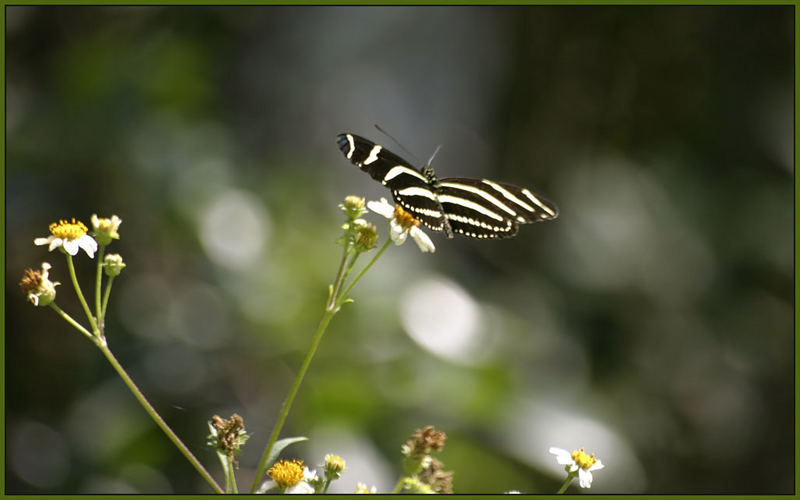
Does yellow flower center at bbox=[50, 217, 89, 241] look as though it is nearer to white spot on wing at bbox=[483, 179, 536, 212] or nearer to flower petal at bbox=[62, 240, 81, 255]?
flower petal at bbox=[62, 240, 81, 255]

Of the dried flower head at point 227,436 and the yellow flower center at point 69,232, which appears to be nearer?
the dried flower head at point 227,436

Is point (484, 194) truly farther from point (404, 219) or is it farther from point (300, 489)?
point (300, 489)

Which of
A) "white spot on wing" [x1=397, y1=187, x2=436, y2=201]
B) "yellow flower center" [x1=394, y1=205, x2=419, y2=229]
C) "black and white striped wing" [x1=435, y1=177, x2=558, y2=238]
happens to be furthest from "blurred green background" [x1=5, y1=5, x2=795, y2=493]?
"yellow flower center" [x1=394, y1=205, x2=419, y2=229]

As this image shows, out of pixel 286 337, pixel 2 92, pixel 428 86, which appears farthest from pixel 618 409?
pixel 2 92

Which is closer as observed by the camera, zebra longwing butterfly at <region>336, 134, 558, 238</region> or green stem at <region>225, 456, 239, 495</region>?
green stem at <region>225, 456, 239, 495</region>

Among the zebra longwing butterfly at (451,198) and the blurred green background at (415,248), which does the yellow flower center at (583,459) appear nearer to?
the zebra longwing butterfly at (451,198)

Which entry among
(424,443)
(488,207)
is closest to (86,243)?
(424,443)

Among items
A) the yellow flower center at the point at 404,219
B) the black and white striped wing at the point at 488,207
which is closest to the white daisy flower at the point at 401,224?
the yellow flower center at the point at 404,219
